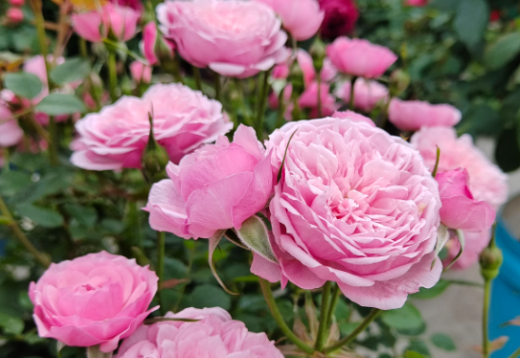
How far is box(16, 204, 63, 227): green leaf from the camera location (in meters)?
0.33

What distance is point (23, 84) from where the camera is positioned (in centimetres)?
34

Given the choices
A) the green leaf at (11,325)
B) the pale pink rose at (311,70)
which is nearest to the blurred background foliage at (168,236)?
the green leaf at (11,325)

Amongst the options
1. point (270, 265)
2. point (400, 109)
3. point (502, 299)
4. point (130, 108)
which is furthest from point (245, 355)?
point (502, 299)

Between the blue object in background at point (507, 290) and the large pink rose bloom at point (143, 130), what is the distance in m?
0.47

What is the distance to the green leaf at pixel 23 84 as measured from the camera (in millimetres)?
332

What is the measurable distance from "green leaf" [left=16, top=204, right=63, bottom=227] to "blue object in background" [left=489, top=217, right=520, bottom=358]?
530mm

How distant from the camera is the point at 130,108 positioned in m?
0.31

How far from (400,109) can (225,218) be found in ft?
1.00

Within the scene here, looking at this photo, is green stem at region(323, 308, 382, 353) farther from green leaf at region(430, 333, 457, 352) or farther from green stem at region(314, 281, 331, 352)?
green leaf at region(430, 333, 457, 352)

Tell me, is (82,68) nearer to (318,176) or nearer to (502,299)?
(318,176)

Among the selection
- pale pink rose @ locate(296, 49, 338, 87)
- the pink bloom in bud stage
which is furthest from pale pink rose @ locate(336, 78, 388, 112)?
the pink bloom in bud stage

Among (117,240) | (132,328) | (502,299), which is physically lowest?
(502,299)

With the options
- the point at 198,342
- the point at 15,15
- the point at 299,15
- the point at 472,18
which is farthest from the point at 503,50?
the point at 15,15

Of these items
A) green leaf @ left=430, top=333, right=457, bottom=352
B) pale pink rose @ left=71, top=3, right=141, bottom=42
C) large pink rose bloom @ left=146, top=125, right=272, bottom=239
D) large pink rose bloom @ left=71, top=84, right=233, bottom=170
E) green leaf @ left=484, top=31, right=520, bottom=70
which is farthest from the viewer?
green leaf @ left=484, top=31, right=520, bottom=70
